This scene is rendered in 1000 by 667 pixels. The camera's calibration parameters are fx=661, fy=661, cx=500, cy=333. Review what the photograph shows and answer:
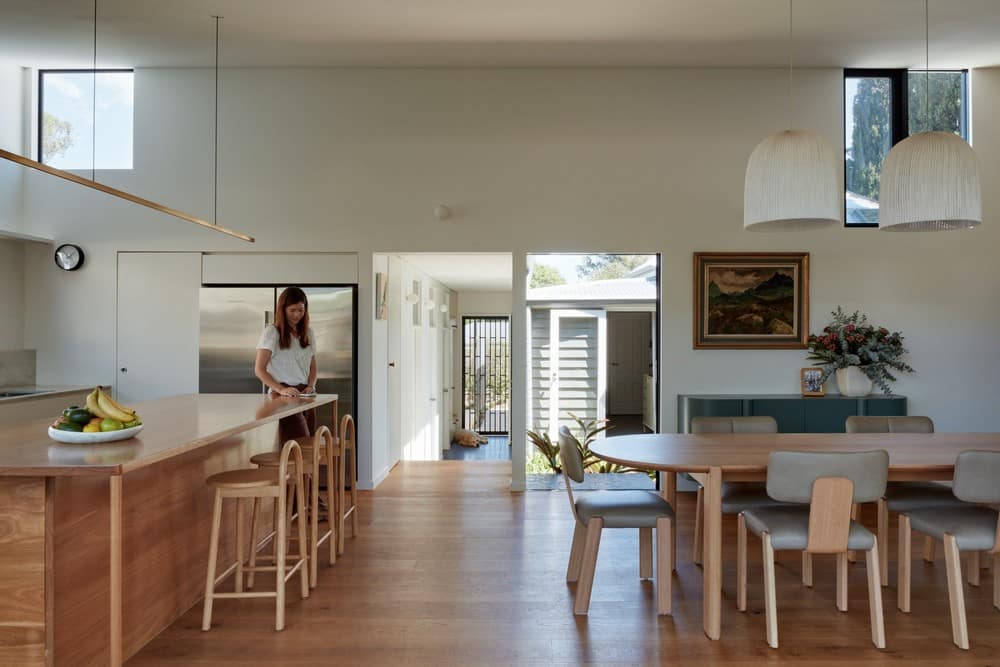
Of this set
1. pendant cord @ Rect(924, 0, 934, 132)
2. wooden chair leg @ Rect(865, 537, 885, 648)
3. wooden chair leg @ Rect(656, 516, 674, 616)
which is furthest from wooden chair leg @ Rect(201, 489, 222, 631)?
pendant cord @ Rect(924, 0, 934, 132)

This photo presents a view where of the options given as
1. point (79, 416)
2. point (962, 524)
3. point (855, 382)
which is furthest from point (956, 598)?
point (79, 416)

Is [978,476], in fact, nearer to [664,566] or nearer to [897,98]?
[664,566]

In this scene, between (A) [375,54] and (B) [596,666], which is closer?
(B) [596,666]

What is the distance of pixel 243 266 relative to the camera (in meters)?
5.55

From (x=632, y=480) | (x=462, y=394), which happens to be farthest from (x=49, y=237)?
(x=462, y=394)

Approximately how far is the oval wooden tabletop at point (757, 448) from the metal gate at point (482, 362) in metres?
8.01

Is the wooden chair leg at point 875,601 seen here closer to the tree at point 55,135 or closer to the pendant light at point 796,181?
the pendant light at point 796,181

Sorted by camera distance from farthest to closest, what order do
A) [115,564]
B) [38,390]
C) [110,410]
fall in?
[38,390], [110,410], [115,564]

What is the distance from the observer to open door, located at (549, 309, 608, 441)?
585cm

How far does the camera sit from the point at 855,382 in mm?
5336

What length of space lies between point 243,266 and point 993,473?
5.19m

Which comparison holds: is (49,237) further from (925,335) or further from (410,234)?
(925,335)

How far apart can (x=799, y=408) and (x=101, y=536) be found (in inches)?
188

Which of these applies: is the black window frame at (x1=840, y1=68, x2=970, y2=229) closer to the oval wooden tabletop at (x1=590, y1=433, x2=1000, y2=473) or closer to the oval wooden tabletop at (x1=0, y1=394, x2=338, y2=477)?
the oval wooden tabletop at (x1=590, y1=433, x2=1000, y2=473)
